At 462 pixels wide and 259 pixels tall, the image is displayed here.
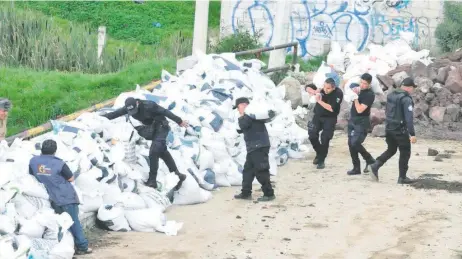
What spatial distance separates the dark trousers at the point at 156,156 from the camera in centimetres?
1059

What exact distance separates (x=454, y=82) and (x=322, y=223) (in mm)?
7215

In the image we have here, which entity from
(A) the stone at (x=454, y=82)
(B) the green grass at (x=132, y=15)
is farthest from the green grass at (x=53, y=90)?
(B) the green grass at (x=132, y=15)

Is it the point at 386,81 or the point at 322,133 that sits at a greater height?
the point at 386,81

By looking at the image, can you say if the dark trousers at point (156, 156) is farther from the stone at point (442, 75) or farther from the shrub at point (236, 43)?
the shrub at point (236, 43)

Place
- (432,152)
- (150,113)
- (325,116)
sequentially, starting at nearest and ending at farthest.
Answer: (150,113), (325,116), (432,152)

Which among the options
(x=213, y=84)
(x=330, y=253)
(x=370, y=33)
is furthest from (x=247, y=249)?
(x=370, y=33)

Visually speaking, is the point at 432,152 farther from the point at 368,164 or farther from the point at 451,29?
the point at 451,29

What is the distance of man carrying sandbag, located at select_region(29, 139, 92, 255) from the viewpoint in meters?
8.46

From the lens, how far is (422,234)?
9.30 meters

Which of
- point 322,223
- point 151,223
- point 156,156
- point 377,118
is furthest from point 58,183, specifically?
point 377,118

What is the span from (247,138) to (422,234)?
2.39m

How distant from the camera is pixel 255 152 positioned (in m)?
10.8

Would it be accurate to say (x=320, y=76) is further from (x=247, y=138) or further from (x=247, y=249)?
(x=247, y=249)

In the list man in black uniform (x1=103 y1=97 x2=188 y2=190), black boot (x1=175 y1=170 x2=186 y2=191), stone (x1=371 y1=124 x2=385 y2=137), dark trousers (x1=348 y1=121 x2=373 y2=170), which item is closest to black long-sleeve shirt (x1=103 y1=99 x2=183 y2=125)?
man in black uniform (x1=103 y1=97 x2=188 y2=190)
